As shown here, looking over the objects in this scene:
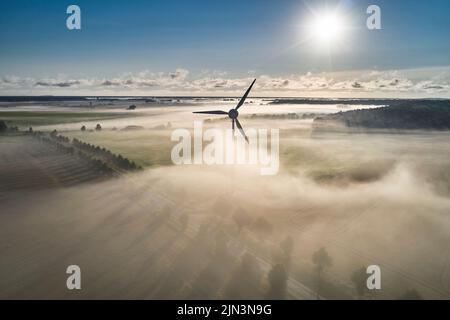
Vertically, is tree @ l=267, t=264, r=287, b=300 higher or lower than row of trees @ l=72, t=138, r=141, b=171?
lower

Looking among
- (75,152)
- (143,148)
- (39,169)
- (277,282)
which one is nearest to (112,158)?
(39,169)

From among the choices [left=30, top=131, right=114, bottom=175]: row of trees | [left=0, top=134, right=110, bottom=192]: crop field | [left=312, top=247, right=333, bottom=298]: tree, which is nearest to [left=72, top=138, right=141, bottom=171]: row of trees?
[left=30, top=131, right=114, bottom=175]: row of trees

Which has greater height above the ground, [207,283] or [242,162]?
[242,162]

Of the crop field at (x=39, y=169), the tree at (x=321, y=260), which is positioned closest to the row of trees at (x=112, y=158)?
the crop field at (x=39, y=169)

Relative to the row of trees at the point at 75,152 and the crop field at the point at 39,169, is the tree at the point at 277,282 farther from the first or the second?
the row of trees at the point at 75,152

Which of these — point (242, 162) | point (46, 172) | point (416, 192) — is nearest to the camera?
point (416, 192)

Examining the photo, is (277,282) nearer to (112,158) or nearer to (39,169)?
(112,158)

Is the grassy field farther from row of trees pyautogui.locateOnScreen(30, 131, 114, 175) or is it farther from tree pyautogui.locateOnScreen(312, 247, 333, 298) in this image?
tree pyautogui.locateOnScreen(312, 247, 333, 298)
